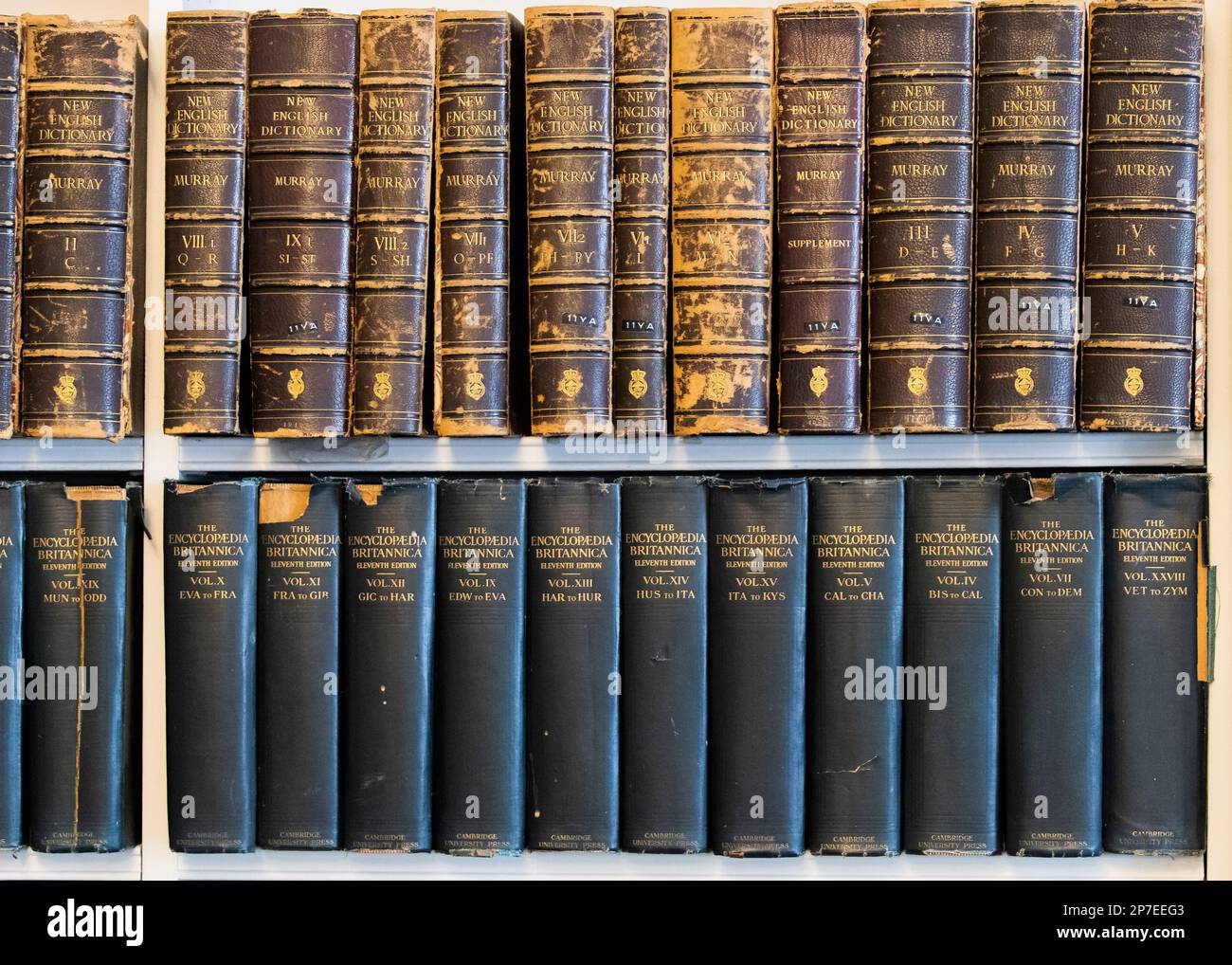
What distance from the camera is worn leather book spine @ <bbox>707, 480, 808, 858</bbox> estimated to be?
1.16m

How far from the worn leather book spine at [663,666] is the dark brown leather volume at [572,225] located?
98mm

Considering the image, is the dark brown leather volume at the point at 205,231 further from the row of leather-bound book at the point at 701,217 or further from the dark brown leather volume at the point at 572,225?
the dark brown leather volume at the point at 572,225

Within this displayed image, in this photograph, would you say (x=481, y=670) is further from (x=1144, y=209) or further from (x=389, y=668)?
(x=1144, y=209)

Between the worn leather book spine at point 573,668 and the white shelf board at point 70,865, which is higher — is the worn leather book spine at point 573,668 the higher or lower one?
the higher one

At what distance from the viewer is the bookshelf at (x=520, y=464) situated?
118cm

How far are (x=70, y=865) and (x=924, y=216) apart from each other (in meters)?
0.99

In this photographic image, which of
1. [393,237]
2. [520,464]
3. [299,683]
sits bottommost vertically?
[299,683]

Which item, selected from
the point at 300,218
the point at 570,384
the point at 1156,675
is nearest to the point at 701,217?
the point at 570,384

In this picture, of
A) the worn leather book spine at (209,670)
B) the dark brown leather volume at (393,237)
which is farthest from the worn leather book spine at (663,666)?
the worn leather book spine at (209,670)

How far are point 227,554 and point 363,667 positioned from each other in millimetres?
161

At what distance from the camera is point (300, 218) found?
1.16 meters
